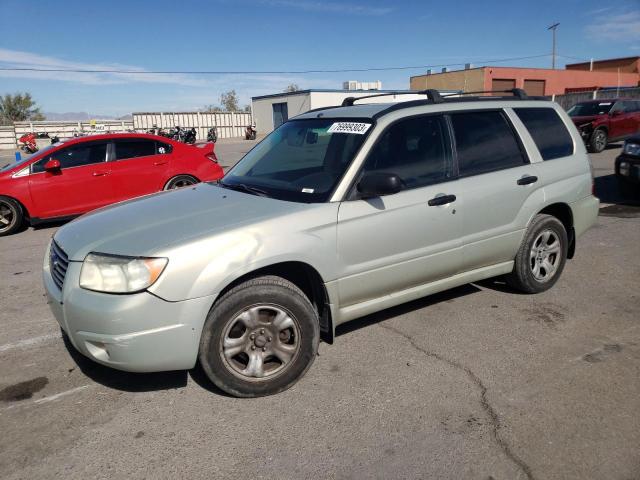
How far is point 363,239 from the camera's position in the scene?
3465 millimetres

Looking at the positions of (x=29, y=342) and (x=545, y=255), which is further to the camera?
Result: (x=545, y=255)

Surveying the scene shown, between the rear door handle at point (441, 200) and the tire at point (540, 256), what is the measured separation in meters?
1.06

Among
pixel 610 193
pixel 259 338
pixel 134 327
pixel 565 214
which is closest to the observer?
pixel 134 327

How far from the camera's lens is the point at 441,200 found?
3.81m

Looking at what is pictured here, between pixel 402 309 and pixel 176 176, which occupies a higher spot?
pixel 176 176

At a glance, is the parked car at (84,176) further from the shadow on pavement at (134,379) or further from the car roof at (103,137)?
the shadow on pavement at (134,379)

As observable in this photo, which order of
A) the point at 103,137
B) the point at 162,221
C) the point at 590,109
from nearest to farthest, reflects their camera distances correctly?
the point at 162,221 → the point at 103,137 → the point at 590,109

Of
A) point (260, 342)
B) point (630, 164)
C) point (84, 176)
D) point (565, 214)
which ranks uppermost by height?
point (84, 176)

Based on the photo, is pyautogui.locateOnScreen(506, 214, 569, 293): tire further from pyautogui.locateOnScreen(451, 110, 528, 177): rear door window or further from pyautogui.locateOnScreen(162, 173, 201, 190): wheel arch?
pyautogui.locateOnScreen(162, 173, 201, 190): wheel arch

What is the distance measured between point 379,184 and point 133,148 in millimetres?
6836

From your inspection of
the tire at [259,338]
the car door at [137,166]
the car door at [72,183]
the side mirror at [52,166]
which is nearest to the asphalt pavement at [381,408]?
the tire at [259,338]

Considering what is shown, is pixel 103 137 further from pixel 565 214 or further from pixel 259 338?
pixel 565 214

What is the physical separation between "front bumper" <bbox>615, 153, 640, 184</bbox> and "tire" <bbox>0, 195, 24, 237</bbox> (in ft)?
32.5

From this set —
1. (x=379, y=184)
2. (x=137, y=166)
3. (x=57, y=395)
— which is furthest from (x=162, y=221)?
(x=137, y=166)
